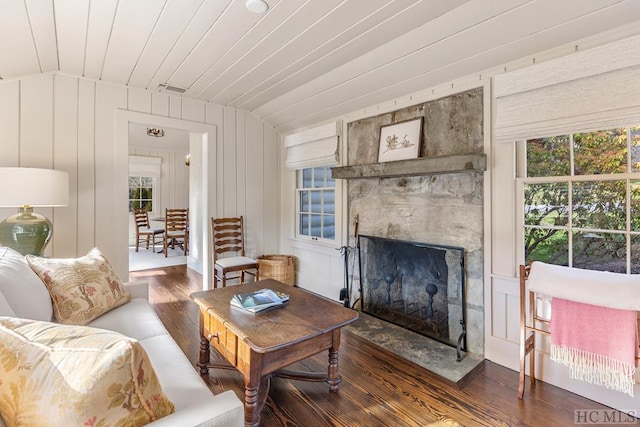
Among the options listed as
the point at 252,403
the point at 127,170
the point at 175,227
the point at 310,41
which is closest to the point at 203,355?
the point at 252,403

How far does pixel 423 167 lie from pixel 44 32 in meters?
2.95

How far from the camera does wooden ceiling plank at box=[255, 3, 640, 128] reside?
177 cm

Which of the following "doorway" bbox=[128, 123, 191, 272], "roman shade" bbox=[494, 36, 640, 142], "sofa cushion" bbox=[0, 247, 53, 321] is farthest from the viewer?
"doorway" bbox=[128, 123, 191, 272]

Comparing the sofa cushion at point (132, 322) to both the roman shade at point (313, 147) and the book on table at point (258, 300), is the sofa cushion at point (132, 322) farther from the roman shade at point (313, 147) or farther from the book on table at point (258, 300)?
the roman shade at point (313, 147)

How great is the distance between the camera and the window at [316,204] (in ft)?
12.7

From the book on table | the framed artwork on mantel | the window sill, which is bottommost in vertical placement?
the book on table

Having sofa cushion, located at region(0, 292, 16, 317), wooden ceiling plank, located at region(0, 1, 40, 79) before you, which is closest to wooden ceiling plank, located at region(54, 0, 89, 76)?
wooden ceiling plank, located at region(0, 1, 40, 79)

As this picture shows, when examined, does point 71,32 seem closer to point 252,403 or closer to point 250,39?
point 250,39

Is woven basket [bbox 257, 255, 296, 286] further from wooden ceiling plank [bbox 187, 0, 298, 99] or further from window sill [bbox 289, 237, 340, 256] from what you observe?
wooden ceiling plank [bbox 187, 0, 298, 99]

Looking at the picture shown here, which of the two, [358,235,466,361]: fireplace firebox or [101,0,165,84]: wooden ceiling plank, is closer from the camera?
[101,0,165,84]: wooden ceiling plank

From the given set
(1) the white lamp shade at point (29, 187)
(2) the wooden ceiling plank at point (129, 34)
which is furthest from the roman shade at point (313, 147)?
(1) the white lamp shade at point (29, 187)

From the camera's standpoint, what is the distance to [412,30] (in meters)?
2.23

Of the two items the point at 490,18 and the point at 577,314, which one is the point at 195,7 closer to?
the point at 490,18

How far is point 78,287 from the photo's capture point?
1833 mm
